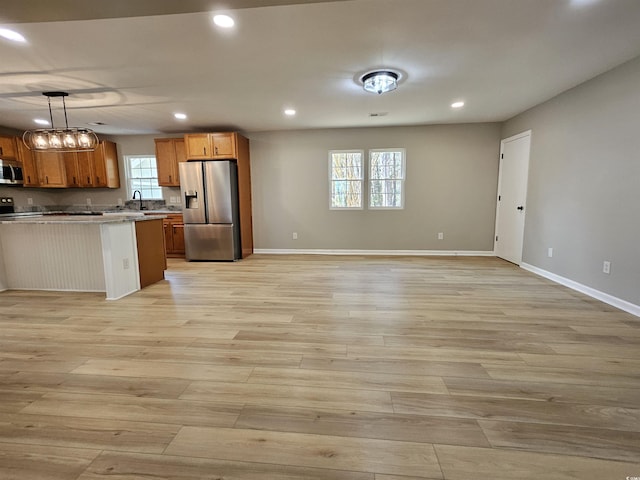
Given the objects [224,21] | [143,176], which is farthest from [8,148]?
[224,21]

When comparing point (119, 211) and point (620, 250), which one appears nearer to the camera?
point (620, 250)

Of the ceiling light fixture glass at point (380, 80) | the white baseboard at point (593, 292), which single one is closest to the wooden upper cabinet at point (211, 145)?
the ceiling light fixture glass at point (380, 80)

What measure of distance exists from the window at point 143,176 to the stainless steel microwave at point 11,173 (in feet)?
5.47

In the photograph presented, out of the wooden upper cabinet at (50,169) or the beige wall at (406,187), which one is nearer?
the beige wall at (406,187)

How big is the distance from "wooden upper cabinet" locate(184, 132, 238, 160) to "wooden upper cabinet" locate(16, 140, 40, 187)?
3.07 meters

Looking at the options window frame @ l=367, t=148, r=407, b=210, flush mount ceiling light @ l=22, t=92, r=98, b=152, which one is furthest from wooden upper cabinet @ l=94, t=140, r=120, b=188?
window frame @ l=367, t=148, r=407, b=210

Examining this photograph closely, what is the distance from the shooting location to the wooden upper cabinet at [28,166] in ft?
17.7

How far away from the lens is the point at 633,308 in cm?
279

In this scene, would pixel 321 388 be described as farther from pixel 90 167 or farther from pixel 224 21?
pixel 90 167

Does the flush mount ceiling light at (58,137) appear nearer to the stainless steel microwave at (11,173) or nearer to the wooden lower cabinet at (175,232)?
the wooden lower cabinet at (175,232)

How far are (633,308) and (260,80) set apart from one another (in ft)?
14.6

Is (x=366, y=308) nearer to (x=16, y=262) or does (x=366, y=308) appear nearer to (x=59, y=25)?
→ (x=59, y=25)

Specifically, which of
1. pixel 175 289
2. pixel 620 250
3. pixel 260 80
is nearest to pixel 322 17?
pixel 260 80

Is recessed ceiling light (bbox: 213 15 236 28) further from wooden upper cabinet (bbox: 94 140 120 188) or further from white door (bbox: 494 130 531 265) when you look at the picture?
wooden upper cabinet (bbox: 94 140 120 188)
